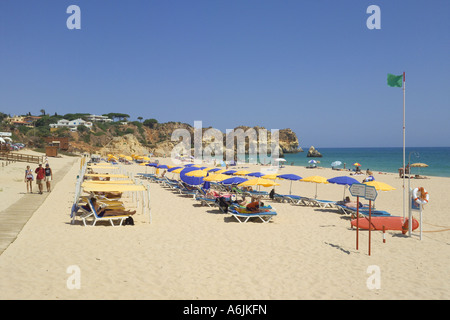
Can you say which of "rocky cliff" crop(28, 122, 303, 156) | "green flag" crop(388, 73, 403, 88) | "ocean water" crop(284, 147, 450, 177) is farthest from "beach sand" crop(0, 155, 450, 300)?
"rocky cliff" crop(28, 122, 303, 156)

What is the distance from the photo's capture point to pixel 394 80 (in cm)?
959

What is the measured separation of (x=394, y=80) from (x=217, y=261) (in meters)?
7.07

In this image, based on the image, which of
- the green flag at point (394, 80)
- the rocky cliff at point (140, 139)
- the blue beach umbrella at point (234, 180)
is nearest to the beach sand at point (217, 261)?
the blue beach umbrella at point (234, 180)

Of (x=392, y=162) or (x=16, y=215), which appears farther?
(x=392, y=162)

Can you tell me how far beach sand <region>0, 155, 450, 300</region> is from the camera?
5184mm

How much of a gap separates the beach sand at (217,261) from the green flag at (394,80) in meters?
4.11

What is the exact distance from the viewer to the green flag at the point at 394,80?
373 inches

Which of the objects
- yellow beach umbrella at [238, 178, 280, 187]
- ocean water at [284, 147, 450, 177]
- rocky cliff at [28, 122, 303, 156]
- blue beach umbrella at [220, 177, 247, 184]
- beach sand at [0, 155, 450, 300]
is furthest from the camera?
rocky cliff at [28, 122, 303, 156]

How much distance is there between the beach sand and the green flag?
4.11 meters

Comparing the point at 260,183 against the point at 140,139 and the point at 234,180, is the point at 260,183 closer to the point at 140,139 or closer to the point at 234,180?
the point at 234,180

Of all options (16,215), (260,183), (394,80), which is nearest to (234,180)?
(260,183)

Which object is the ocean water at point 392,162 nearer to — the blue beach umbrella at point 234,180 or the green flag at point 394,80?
the green flag at point 394,80

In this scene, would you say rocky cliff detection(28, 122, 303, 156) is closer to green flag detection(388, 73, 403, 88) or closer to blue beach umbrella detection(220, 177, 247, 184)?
blue beach umbrella detection(220, 177, 247, 184)
